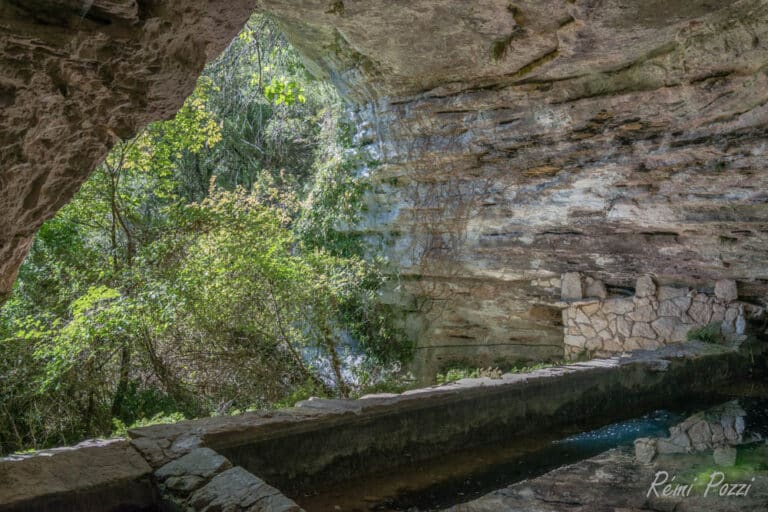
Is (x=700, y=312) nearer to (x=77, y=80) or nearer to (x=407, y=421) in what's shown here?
(x=407, y=421)

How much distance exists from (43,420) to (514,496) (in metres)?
4.82

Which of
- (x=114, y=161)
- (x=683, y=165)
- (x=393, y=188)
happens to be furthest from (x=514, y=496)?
(x=393, y=188)

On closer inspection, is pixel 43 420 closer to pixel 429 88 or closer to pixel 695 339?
pixel 429 88

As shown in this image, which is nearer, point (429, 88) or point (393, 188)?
point (429, 88)

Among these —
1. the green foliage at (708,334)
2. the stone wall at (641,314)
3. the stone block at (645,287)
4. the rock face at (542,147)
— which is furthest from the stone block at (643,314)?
the green foliage at (708,334)

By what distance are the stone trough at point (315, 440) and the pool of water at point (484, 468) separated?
3.3 inches

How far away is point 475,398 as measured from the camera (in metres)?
4.12

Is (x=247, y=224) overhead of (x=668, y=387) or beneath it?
overhead

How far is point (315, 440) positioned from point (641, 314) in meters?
A: 5.97

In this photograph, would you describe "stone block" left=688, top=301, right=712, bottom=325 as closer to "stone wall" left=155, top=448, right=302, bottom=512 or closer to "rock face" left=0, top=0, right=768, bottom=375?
"rock face" left=0, top=0, right=768, bottom=375

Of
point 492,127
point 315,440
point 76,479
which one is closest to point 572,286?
point 492,127

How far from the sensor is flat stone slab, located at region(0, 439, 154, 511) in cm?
234

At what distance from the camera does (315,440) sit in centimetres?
337

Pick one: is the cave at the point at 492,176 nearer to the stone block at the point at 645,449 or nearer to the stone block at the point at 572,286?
the stone block at the point at 572,286
